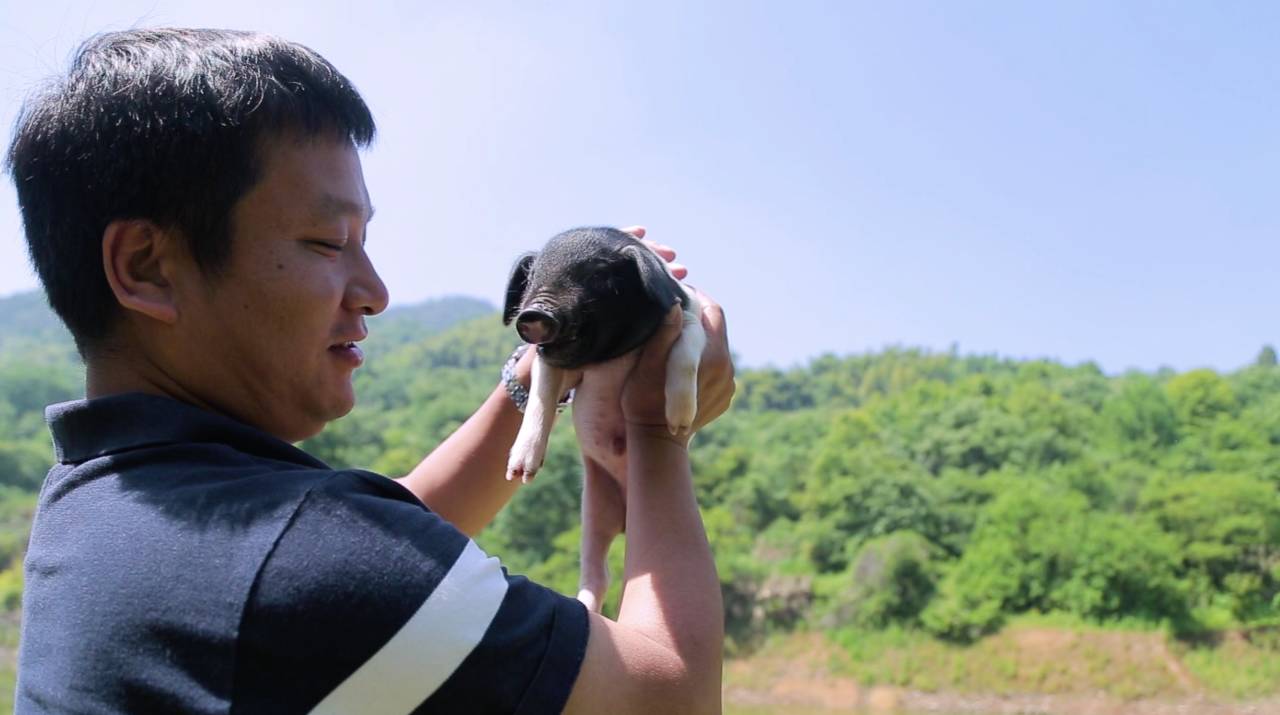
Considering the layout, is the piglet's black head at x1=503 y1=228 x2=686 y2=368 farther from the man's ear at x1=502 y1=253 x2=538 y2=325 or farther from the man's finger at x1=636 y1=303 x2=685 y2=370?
the man's ear at x1=502 y1=253 x2=538 y2=325

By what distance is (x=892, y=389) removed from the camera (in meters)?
78.0

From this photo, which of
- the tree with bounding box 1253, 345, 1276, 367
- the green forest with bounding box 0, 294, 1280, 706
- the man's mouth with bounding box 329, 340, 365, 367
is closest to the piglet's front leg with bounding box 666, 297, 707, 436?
the man's mouth with bounding box 329, 340, 365, 367

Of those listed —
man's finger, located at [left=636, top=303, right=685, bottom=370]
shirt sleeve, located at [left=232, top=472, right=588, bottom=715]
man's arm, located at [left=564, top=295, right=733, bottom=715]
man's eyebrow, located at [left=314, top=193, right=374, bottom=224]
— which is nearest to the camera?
shirt sleeve, located at [left=232, top=472, right=588, bottom=715]

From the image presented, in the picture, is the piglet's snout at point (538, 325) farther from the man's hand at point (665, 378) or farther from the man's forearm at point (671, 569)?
the man's forearm at point (671, 569)

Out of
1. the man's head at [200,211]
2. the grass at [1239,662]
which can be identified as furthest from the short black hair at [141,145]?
the grass at [1239,662]

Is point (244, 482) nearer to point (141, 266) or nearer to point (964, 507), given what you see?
point (141, 266)

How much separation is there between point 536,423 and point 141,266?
113 cm

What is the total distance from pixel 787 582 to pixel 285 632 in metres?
33.9

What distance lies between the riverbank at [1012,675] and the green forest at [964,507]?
705 mm

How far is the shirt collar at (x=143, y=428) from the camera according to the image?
52.7 inches

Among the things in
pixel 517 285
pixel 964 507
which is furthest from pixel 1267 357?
pixel 517 285

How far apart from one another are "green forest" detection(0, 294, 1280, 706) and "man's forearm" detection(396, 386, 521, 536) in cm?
2120

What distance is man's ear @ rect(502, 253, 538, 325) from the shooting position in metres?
2.90

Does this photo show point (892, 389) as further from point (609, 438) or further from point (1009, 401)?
point (609, 438)
